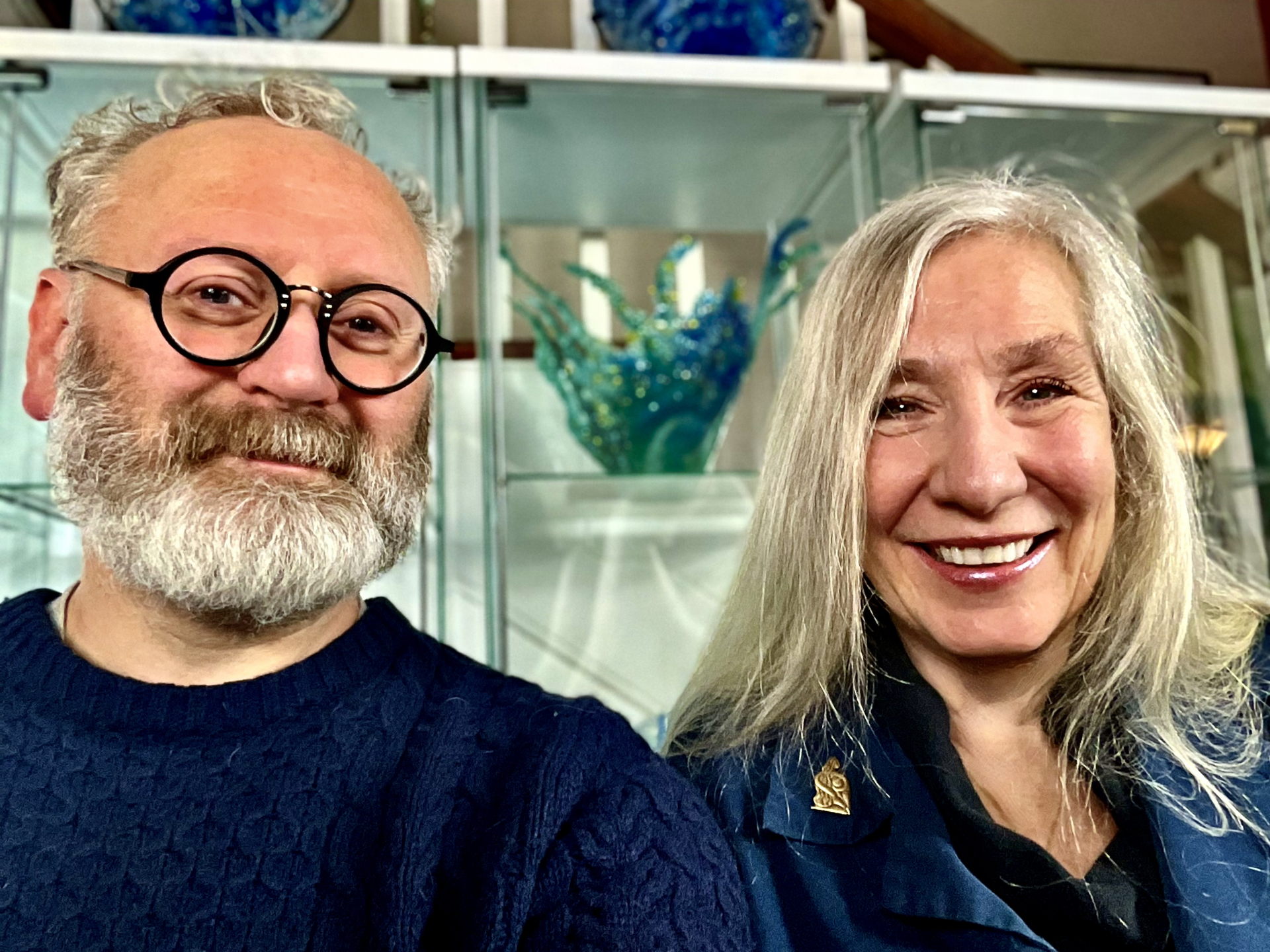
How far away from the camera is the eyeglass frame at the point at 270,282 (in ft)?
2.70

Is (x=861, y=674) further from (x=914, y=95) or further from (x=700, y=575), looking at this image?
(x=914, y=95)

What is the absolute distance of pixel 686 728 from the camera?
1041 mm

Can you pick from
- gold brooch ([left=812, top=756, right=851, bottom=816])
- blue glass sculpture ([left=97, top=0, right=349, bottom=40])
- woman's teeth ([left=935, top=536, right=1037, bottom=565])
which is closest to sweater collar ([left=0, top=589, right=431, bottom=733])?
gold brooch ([left=812, top=756, right=851, bottom=816])

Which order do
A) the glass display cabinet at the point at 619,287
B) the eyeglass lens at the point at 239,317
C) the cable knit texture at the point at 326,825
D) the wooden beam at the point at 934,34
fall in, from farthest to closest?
the wooden beam at the point at 934,34, the glass display cabinet at the point at 619,287, the eyeglass lens at the point at 239,317, the cable knit texture at the point at 326,825

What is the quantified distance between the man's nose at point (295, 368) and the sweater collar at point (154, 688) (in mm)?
211

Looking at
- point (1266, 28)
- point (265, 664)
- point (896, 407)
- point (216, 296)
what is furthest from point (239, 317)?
point (1266, 28)

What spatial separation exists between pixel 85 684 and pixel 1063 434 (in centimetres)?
79

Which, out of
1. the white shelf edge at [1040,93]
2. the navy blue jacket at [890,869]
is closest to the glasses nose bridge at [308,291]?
the navy blue jacket at [890,869]

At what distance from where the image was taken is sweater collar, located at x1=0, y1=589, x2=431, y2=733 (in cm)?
81

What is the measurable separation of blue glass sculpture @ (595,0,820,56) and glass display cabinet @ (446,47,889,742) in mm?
55

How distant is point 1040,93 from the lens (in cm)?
155

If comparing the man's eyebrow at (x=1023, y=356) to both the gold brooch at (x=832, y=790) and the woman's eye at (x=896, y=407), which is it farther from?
the gold brooch at (x=832, y=790)

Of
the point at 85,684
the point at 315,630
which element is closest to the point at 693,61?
the point at 315,630

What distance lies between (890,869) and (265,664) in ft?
1.72
